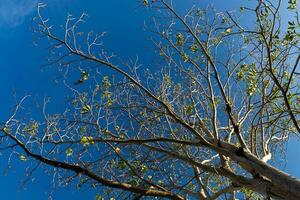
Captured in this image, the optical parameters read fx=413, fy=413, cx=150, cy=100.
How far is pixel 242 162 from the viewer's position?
25.2 feet

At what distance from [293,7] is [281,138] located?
20.3 ft

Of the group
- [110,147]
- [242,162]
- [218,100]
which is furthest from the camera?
[218,100]

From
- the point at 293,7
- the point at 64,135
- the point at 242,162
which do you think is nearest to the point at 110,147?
the point at 64,135

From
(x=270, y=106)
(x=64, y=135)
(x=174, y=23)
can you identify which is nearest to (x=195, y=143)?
(x=64, y=135)

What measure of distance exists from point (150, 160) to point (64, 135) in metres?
2.17

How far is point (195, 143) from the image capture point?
815 cm

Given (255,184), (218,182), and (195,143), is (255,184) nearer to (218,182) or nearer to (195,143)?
(195,143)

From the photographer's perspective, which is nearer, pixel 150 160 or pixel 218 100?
pixel 150 160

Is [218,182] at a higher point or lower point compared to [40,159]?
higher

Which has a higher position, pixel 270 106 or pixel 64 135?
pixel 270 106

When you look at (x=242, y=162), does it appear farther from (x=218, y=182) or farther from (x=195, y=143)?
(x=218, y=182)

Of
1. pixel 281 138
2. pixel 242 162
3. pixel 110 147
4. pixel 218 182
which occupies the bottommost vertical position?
pixel 242 162

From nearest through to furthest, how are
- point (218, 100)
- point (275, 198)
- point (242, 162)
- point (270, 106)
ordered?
point (275, 198) < point (242, 162) < point (270, 106) < point (218, 100)

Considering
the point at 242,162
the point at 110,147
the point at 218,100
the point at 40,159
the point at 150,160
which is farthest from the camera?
the point at 218,100
